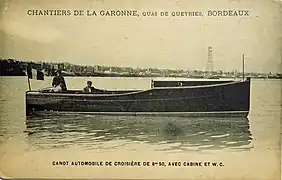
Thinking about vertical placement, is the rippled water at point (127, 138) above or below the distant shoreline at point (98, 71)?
below

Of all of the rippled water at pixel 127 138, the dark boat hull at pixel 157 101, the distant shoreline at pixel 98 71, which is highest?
the distant shoreline at pixel 98 71

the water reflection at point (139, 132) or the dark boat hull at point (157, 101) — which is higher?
the dark boat hull at point (157, 101)

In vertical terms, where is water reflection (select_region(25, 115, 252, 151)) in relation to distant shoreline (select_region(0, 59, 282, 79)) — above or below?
below

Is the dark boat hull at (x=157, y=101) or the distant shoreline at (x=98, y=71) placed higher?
the distant shoreline at (x=98, y=71)

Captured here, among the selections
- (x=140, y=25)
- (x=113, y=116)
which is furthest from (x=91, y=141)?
(x=140, y=25)

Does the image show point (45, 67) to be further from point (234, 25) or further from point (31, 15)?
point (234, 25)
